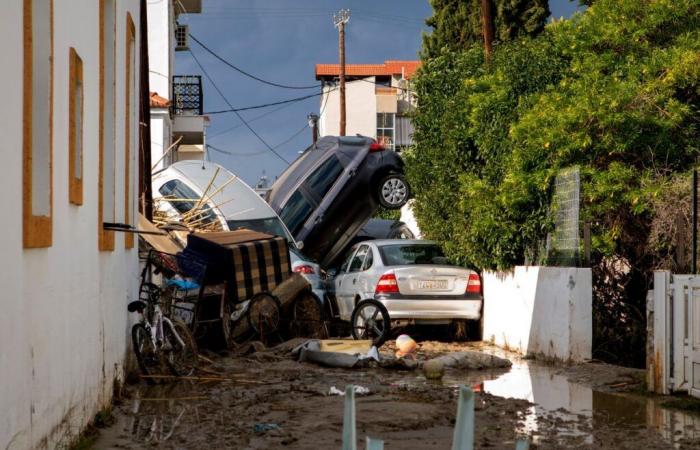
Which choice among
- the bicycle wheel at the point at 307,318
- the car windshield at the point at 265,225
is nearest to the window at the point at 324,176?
the car windshield at the point at 265,225

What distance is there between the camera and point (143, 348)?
12.4 metres

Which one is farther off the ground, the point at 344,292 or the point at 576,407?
the point at 344,292

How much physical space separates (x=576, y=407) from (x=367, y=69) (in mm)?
65724

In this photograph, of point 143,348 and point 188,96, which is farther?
point 188,96

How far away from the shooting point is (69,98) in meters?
7.95

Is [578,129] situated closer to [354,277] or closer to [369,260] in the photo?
[369,260]

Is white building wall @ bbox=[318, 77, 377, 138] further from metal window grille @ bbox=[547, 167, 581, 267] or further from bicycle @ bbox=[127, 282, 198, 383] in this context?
bicycle @ bbox=[127, 282, 198, 383]

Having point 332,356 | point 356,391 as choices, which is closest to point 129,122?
point 356,391

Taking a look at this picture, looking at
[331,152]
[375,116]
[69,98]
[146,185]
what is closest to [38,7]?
[69,98]

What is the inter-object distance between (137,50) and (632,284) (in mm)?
7716

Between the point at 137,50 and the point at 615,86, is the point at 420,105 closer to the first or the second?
the point at 615,86

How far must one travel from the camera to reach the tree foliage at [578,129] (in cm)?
1587

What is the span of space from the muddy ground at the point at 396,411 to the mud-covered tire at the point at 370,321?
9.02 feet

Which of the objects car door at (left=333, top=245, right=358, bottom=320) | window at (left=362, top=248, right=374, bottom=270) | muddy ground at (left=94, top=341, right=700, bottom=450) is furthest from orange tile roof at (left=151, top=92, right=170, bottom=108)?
muddy ground at (left=94, top=341, right=700, bottom=450)
